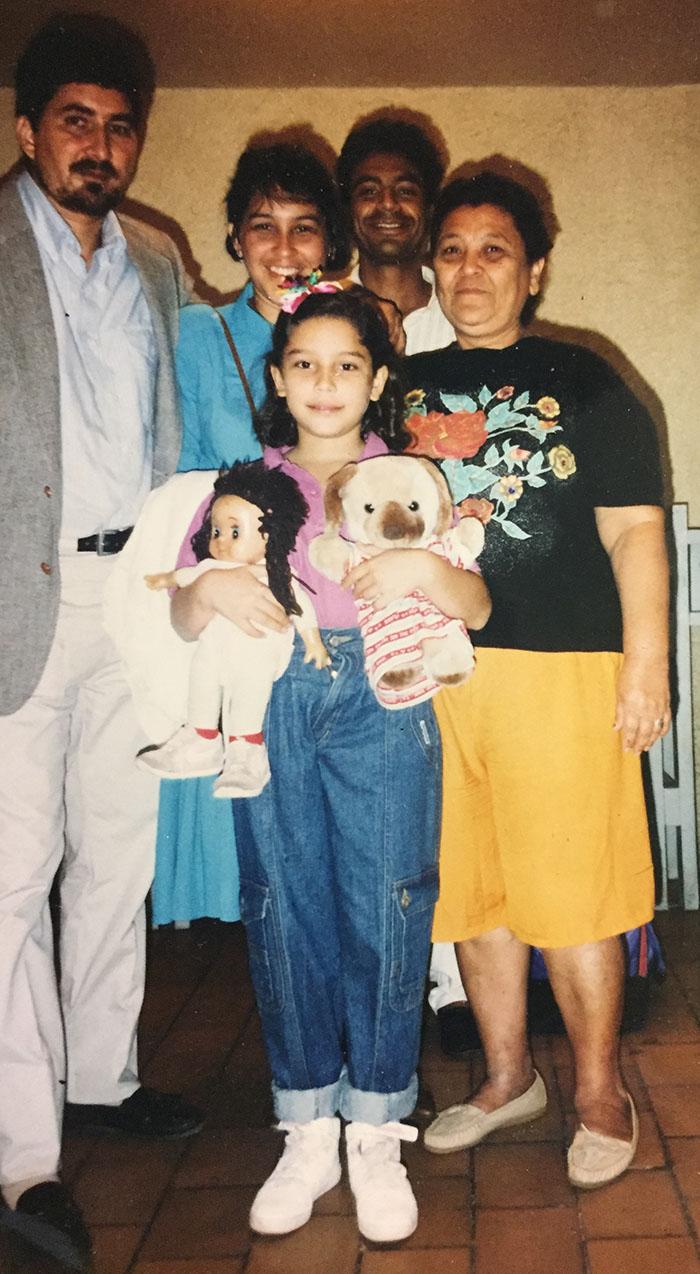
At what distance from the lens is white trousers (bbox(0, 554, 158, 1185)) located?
1.47 meters

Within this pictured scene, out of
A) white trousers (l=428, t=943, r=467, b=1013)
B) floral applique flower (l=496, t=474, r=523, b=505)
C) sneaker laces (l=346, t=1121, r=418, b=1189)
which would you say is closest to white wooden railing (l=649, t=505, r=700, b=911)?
white trousers (l=428, t=943, r=467, b=1013)

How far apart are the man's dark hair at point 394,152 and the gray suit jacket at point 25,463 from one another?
0.71m

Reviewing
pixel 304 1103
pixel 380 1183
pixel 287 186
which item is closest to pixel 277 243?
pixel 287 186

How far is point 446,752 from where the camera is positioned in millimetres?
1491

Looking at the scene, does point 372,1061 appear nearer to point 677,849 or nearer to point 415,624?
point 415,624

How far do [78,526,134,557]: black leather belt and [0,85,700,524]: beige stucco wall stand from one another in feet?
5.21

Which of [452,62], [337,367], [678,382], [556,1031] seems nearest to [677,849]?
[556,1031]

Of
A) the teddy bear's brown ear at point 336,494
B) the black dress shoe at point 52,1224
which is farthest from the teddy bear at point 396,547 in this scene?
the black dress shoe at point 52,1224

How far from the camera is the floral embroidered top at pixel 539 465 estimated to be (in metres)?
1.43

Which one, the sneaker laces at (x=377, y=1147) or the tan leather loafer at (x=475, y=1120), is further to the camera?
the tan leather loafer at (x=475, y=1120)

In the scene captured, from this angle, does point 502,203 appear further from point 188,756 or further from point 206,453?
point 188,756

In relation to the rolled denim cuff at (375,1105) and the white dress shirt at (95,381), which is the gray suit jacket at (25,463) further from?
the rolled denim cuff at (375,1105)

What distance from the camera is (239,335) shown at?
5.12ft

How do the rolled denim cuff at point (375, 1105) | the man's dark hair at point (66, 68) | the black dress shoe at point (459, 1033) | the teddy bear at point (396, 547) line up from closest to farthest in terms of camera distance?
the teddy bear at point (396, 547) < the rolled denim cuff at point (375, 1105) < the man's dark hair at point (66, 68) < the black dress shoe at point (459, 1033)
